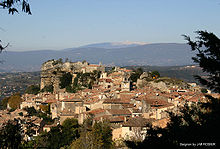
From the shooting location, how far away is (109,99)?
33000 mm

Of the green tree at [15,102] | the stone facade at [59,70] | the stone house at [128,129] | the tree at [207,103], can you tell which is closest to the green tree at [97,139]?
the stone house at [128,129]

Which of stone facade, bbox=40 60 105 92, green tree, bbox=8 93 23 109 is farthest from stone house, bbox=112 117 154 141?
green tree, bbox=8 93 23 109

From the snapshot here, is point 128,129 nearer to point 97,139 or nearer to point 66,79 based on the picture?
point 97,139

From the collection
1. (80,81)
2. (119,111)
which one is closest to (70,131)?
(119,111)

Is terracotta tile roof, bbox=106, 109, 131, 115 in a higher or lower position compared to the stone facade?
lower

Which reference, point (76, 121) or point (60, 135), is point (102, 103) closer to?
point (76, 121)

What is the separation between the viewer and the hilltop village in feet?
81.2

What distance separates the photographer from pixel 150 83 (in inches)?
1789

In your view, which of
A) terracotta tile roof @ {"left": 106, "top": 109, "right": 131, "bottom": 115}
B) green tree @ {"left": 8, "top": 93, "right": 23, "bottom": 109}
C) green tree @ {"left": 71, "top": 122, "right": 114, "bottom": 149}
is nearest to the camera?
green tree @ {"left": 71, "top": 122, "right": 114, "bottom": 149}

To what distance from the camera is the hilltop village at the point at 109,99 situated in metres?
24.8

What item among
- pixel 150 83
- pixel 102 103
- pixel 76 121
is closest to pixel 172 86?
pixel 150 83

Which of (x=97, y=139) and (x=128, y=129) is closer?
(x=97, y=139)

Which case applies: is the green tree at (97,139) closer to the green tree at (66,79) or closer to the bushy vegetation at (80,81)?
the bushy vegetation at (80,81)

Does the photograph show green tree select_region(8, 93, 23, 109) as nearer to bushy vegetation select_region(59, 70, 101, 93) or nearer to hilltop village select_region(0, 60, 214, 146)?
hilltop village select_region(0, 60, 214, 146)
